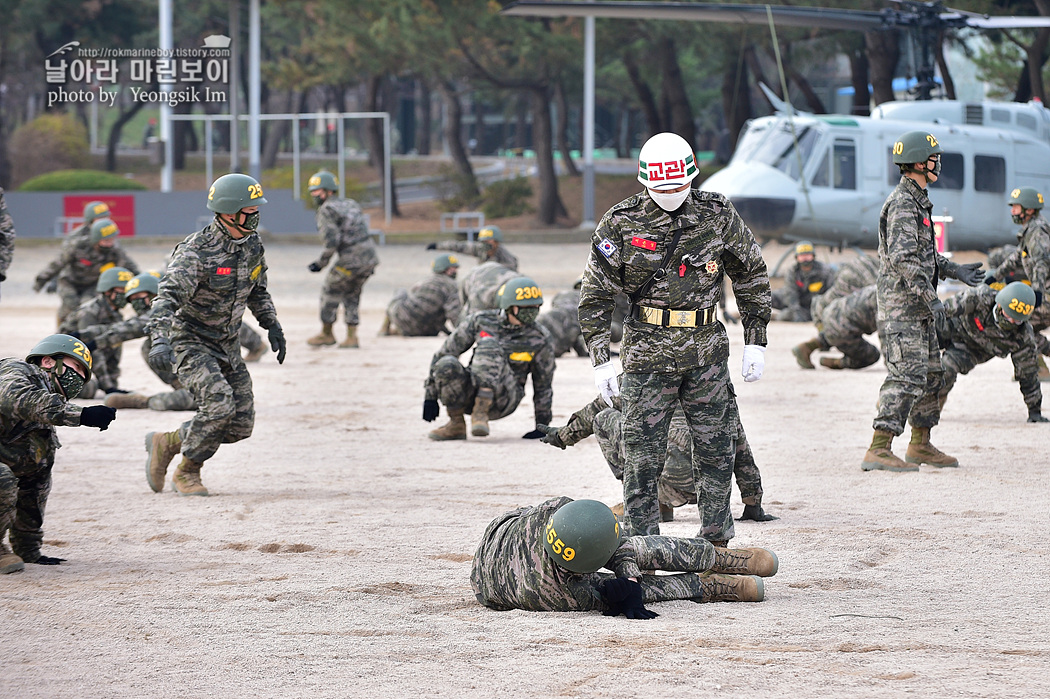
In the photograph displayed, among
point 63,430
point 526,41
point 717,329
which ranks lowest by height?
point 63,430

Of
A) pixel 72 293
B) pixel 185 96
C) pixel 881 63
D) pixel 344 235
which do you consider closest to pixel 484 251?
pixel 344 235

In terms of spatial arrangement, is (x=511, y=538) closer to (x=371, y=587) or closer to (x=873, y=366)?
(x=371, y=587)

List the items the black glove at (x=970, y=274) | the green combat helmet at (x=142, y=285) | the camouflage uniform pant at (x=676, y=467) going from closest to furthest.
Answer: the camouflage uniform pant at (x=676, y=467), the black glove at (x=970, y=274), the green combat helmet at (x=142, y=285)

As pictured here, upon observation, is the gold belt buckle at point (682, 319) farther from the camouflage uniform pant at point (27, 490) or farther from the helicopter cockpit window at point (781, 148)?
the helicopter cockpit window at point (781, 148)

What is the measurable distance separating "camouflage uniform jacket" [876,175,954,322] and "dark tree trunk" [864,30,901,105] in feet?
70.2

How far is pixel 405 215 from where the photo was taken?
140 ft

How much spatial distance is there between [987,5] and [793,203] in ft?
28.1

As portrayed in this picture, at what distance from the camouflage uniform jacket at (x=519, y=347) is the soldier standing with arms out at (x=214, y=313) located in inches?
84.5

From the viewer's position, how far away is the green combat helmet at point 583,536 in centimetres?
548

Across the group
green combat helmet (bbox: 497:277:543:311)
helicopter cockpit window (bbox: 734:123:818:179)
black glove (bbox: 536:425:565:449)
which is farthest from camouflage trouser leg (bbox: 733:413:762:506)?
helicopter cockpit window (bbox: 734:123:818:179)

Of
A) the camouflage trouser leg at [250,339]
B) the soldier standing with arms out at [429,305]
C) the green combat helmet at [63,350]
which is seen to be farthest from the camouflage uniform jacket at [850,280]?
the green combat helmet at [63,350]

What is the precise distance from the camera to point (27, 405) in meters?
6.41

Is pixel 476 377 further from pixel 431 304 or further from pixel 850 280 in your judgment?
pixel 431 304

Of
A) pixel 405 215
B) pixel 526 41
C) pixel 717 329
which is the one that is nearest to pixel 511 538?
pixel 717 329
